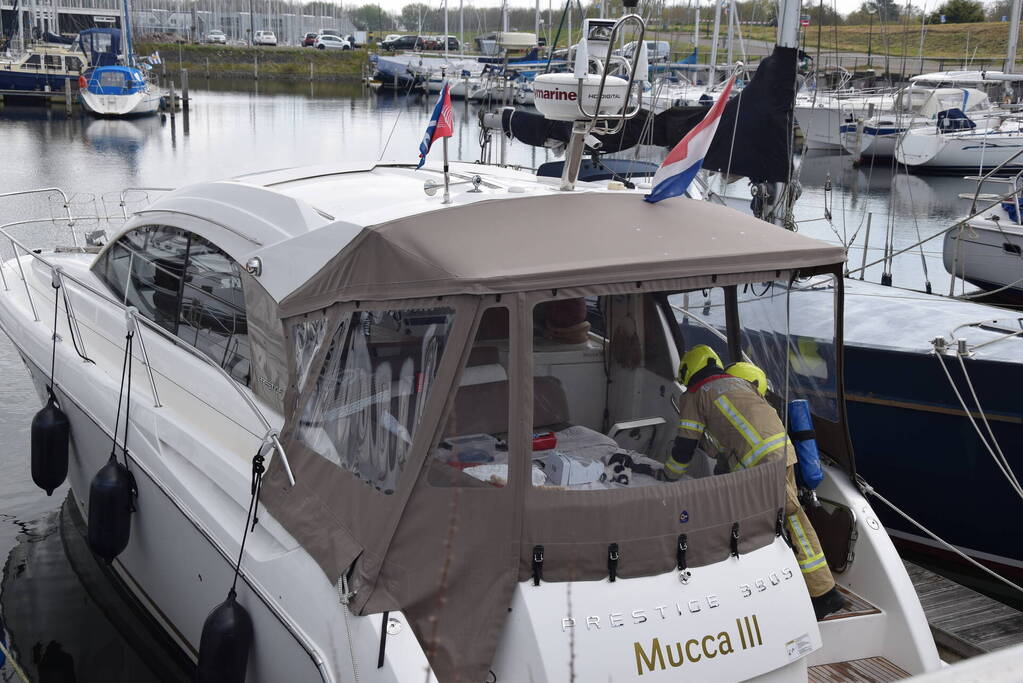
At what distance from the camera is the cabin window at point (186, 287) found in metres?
4.62

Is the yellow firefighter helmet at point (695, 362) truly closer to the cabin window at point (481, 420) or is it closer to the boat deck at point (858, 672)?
the cabin window at point (481, 420)

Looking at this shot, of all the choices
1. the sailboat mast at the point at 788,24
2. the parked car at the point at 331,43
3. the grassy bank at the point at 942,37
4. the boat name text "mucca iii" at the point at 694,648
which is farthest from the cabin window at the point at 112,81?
the boat name text "mucca iii" at the point at 694,648

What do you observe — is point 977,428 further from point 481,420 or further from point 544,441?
point 481,420

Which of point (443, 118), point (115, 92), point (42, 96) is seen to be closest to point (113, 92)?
point (115, 92)

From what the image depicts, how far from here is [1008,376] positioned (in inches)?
257

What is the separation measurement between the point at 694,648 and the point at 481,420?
3.51 feet

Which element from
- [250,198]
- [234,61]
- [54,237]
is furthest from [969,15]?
[234,61]

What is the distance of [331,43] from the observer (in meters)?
68.5

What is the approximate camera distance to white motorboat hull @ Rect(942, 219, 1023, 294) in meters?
12.3

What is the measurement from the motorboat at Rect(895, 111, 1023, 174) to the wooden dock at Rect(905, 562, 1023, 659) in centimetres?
2298

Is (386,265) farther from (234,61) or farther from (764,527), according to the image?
(234,61)

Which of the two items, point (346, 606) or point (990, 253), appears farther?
point (990, 253)

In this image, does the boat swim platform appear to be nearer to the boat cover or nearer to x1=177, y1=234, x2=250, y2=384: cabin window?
the boat cover

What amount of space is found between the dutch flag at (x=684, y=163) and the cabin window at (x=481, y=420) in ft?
3.58
